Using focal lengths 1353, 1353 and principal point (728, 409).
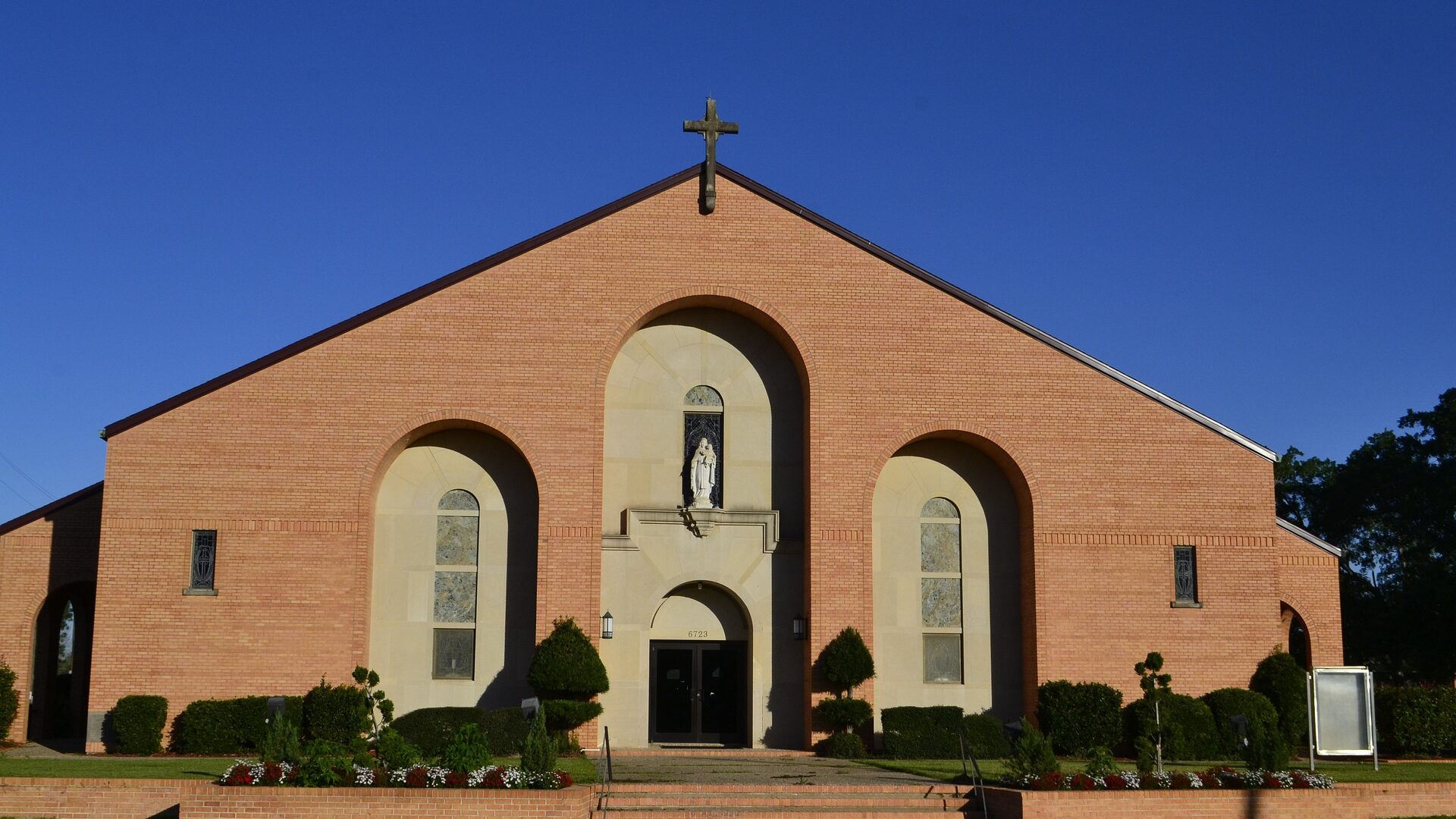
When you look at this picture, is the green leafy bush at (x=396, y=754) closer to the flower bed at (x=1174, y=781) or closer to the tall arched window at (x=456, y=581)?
the tall arched window at (x=456, y=581)

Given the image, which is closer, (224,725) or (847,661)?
(224,725)

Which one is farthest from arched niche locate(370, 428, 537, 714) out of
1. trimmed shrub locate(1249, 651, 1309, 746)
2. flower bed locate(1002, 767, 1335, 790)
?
trimmed shrub locate(1249, 651, 1309, 746)

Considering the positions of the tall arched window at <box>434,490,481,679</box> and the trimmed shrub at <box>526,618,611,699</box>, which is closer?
the trimmed shrub at <box>526,618,611,699</box>

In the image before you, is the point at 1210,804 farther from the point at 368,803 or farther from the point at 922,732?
the point at 368,803

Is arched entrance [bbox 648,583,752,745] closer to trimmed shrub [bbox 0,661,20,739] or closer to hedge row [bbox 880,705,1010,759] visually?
hedge row [bbox 880,705,1010,759]

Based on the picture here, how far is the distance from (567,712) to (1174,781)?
10.9 m

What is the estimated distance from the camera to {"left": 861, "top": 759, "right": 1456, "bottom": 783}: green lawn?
20.9 m

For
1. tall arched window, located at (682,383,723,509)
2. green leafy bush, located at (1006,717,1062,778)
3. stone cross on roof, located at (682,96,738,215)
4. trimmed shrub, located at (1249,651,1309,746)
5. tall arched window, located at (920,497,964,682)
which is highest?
stone cross on roof, located at (682,96,738,215)

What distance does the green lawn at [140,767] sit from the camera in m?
20.0

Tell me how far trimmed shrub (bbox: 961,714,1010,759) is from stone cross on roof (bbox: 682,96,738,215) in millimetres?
11307

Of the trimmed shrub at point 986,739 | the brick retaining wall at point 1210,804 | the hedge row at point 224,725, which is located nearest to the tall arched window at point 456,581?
the hedge row at point 224,725

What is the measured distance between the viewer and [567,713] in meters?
24.8

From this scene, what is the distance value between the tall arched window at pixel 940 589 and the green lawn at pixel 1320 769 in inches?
117

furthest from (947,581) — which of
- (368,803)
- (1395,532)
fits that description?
(1395,532)
